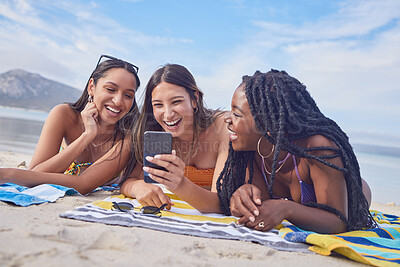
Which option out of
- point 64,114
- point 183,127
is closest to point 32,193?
point 64,114

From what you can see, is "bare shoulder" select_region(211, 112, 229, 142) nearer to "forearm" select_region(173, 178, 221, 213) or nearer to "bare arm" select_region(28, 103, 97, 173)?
"forearm" select_region(173, 178, 221, 213)

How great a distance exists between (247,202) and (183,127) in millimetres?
1419

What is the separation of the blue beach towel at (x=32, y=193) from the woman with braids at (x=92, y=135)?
0.18m

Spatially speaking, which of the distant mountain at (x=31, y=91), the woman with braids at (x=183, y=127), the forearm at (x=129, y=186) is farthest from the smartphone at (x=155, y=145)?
the distant mountain at (x=31, y=91)

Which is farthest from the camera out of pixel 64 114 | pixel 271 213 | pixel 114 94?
pixel 64 114

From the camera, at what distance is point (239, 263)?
175 cm

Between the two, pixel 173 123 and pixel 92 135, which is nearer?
pixel 173 123

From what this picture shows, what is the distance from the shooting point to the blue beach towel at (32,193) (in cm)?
270

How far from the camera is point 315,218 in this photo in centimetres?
240

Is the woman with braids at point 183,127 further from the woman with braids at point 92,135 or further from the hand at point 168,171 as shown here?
the hand at point 168,171

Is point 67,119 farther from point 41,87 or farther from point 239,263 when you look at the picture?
point 41,87

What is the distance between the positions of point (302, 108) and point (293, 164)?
0.53m

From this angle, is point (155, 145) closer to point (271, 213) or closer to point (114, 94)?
point (271, 213)

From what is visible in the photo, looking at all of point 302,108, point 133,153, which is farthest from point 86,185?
point 302,108
